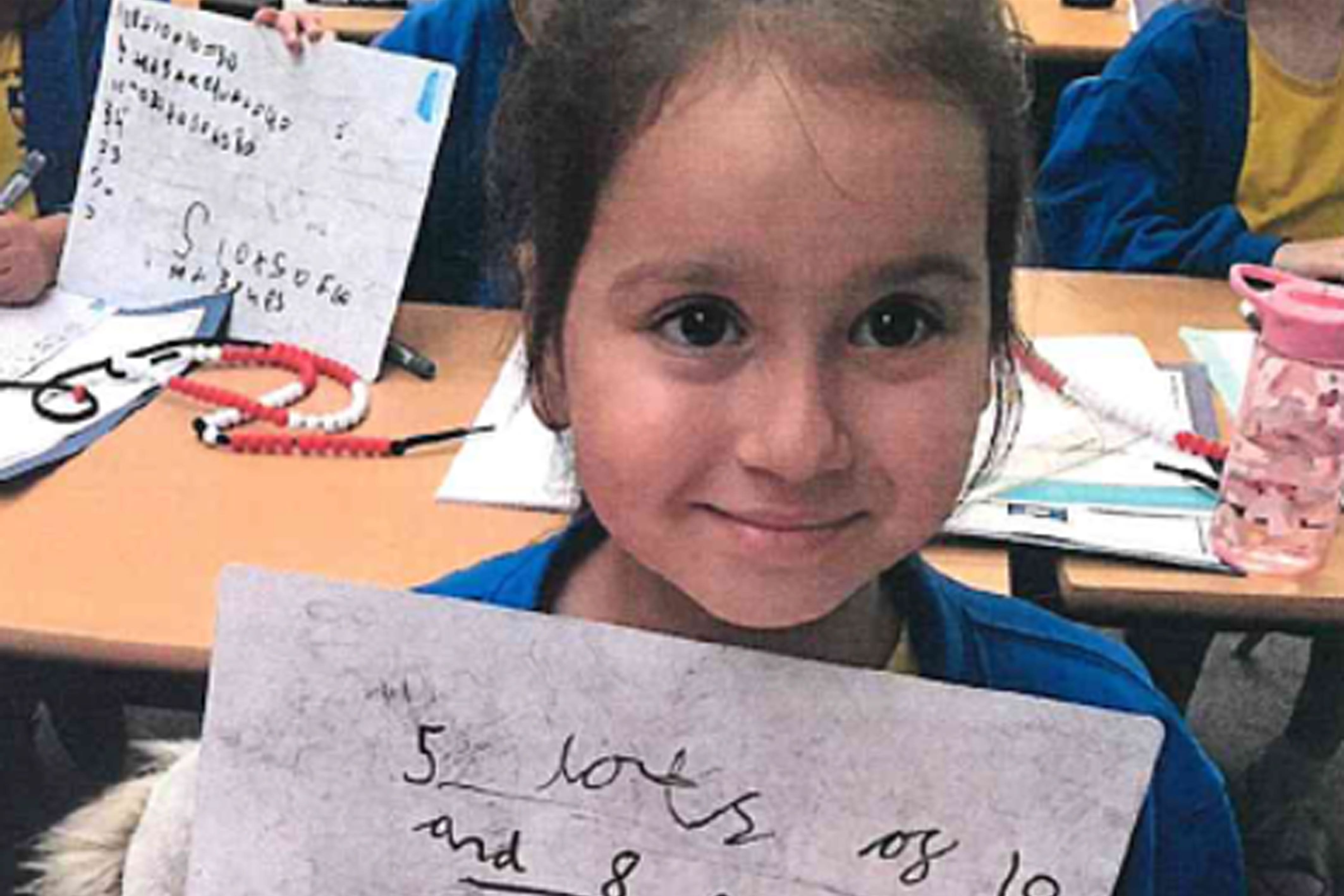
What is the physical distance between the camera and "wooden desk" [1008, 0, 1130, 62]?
2.57 metres

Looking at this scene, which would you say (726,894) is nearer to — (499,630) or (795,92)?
(499,630)

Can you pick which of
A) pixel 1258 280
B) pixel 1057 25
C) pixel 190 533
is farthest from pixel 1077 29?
pixel 190 533

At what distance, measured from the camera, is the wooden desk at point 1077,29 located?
8.43 ft

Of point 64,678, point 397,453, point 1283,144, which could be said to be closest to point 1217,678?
point 1283,144

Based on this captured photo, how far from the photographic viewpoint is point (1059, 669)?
2.60 ft

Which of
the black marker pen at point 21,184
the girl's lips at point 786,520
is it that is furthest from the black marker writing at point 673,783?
the black marker pen at point 21,184

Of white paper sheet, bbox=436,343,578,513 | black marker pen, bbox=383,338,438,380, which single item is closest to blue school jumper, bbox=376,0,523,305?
black marker pen, bbox=383,338,438,380

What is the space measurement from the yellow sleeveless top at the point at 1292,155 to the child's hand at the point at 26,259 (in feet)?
4.37

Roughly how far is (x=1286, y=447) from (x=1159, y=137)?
2.54 feet

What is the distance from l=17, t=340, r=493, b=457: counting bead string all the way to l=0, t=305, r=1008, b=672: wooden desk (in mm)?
13

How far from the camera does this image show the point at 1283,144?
1.82 m

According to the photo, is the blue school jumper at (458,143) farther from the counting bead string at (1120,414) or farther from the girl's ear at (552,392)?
the girl's ear at (552,392)

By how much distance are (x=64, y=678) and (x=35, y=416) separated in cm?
23

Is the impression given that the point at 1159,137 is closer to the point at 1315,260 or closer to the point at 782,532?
the point at 1315,260
